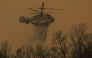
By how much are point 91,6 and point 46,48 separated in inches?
81.5

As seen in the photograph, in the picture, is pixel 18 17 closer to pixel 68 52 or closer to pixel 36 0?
pixel 36 0

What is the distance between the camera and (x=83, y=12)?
25.5 ft

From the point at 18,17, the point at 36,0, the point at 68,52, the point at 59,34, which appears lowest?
the point at 68,52

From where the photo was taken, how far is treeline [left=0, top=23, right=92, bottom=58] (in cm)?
692

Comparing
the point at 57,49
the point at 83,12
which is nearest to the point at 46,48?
the point at 57,49

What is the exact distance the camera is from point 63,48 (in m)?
7.09

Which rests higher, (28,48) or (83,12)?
(83,12)

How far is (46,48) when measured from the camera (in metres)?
7.30

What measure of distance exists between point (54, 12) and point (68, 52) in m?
1.45

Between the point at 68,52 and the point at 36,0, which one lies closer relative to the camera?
the point at 68,52

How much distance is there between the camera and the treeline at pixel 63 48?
22.7 feet

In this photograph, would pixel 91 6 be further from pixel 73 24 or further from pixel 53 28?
pixel 53 28

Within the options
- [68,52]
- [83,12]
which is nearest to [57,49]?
[68,52]

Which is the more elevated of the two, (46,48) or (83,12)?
(83,12)
